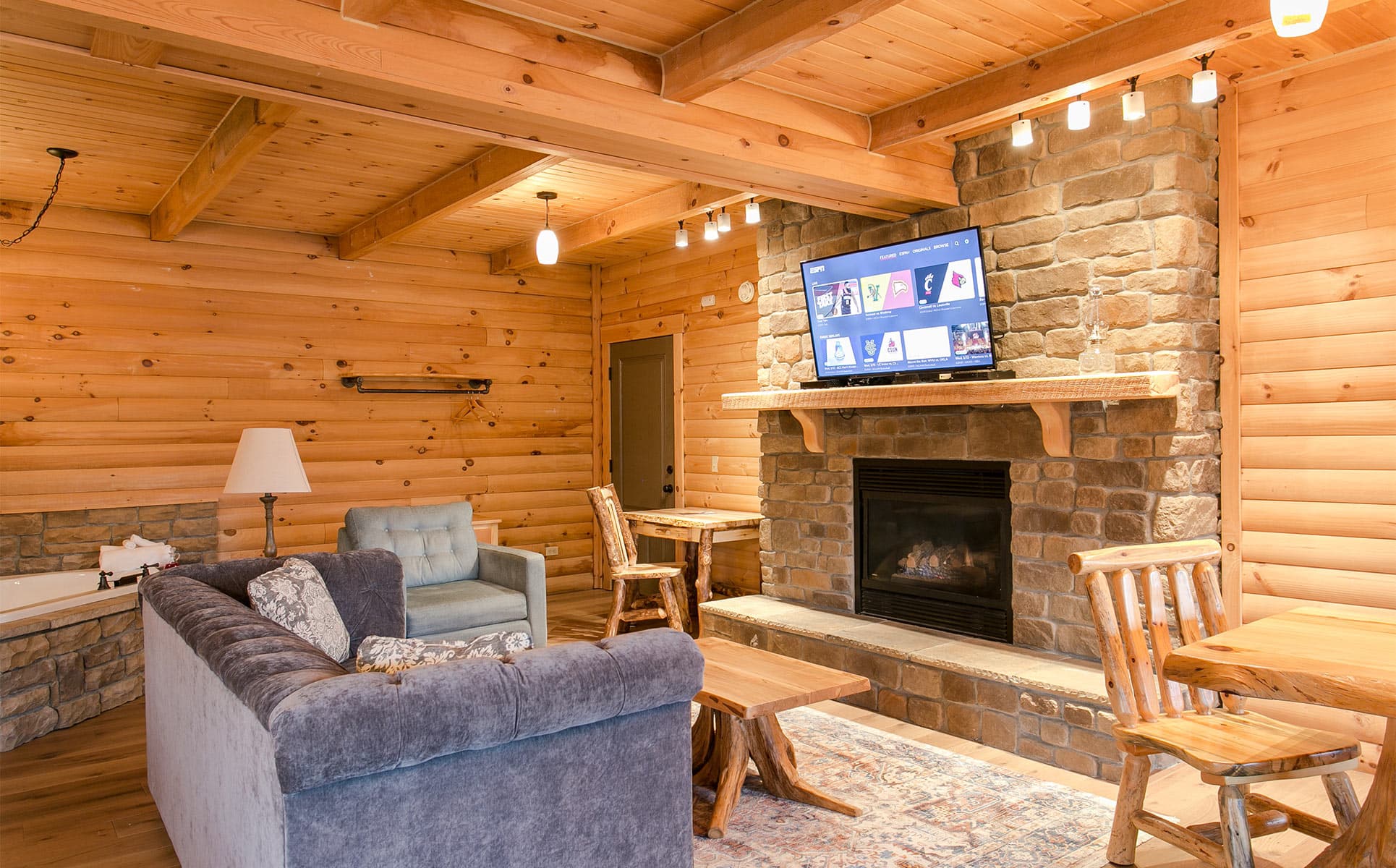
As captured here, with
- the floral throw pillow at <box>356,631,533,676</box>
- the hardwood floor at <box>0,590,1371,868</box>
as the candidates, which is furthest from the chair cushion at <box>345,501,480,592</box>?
the floral throw pillow at <box>356,631,533,676</box>

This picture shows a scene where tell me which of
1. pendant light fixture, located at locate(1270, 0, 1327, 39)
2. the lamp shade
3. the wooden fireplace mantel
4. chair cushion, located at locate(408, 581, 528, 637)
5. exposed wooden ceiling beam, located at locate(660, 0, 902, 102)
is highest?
exposed wooden ceiling beam, located at locate(660, 0, 902, 102)

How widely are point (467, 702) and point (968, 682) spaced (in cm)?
254

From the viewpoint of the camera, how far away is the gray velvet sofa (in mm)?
1715

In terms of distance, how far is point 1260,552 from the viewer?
354cm

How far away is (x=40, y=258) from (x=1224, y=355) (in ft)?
20.4

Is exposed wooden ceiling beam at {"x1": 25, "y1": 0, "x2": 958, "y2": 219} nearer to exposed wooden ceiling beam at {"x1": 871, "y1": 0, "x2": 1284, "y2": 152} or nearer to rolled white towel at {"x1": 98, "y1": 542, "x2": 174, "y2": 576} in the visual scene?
exposed wooden ceiling beam at {"x1": 871, "y1": 0, "x2": 1284, "y2": 152}

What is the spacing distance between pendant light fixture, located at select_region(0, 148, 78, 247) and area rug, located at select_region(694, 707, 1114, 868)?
13.8ft

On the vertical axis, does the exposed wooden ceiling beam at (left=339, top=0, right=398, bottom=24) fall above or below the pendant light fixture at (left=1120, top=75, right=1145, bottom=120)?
above

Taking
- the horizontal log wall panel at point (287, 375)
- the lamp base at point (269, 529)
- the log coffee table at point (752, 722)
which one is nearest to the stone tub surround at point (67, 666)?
the lamp base at point (269, 529)

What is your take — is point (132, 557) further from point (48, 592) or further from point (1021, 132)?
point (1021, 132)

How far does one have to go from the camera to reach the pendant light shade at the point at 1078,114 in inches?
132

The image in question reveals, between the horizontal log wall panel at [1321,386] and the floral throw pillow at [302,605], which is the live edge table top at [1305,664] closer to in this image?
the horizontal log wall panel at [1321,386]

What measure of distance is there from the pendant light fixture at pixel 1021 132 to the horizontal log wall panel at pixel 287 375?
4393mm

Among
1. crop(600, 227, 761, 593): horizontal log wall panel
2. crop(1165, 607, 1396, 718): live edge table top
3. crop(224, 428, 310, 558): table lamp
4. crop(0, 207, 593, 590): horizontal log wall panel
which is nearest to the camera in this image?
crop(1165, 607, 1396, 718): live edge table top
